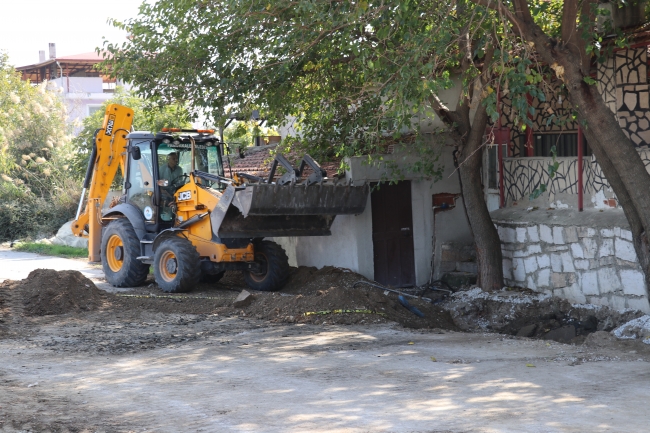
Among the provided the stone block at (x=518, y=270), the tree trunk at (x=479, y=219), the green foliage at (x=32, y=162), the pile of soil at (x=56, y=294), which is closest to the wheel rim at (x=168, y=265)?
the pile of soil at (x=56, y=294)

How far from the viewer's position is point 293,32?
1158 centimetres

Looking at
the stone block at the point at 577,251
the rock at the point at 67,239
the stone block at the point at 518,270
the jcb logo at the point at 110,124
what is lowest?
the stone block at the point at 518,270

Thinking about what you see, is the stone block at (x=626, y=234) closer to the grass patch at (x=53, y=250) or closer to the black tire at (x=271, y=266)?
the black tire at (x=271, y=266)

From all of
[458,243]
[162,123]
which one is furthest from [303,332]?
[162,123]

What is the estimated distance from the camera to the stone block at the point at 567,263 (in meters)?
12.5

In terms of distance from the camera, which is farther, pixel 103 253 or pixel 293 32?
pixel 103 253

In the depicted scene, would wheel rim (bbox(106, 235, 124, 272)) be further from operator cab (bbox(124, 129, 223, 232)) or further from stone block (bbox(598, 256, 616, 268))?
stone block (bbox(598, 256, 616, 268))

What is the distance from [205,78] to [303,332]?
197 inches

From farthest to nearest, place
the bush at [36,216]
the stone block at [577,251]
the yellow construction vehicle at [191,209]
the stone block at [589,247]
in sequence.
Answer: the bush at [36,216] < the yellow construction vehicle at [191,209] < the stone block at [577,251] < the stone block at [589,247]

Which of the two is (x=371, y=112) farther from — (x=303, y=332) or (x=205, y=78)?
(x=303, y=332)

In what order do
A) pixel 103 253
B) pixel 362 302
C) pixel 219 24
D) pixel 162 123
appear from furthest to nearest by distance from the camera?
pixel 162 123 < pixel 103 253 < pixel 219 24 < pixel 362 302

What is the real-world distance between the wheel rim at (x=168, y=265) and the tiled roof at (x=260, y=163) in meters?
2.09

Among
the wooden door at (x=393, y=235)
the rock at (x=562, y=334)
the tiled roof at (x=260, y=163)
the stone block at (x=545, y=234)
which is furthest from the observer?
the tiled roof at (x=260, y=163)

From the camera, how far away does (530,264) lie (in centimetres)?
1339
